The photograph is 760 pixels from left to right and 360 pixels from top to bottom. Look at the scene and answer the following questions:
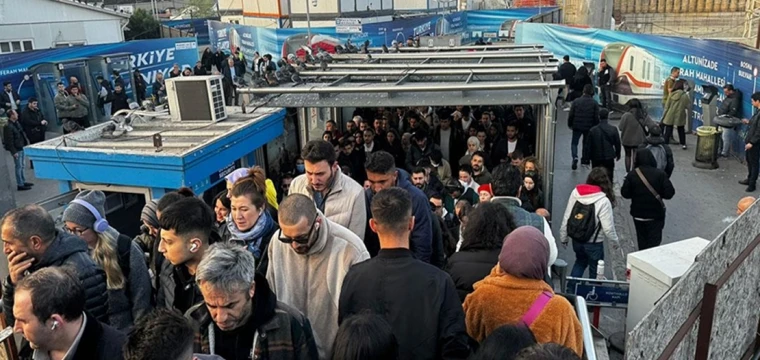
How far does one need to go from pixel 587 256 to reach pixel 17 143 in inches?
404

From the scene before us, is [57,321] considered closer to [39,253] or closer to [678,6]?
[39,253]

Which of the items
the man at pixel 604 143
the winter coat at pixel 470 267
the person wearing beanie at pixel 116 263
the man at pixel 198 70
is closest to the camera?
the winter coat at pixel 470 267

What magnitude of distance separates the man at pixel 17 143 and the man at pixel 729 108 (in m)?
13.0

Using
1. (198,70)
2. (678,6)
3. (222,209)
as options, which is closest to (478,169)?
(222,209)

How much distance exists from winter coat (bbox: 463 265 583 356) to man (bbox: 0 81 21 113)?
44.2 ft

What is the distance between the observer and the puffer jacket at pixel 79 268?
3438 mm

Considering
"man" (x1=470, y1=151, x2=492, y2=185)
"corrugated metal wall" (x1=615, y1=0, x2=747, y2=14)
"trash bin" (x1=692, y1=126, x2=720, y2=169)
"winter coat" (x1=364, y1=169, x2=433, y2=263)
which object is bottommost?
"trash bin" (x1=692, y1=126, x2=720, y2=169)

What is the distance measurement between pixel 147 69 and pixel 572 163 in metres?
13.5

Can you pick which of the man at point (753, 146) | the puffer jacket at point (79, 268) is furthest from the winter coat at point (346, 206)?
the man at point (753, 146)

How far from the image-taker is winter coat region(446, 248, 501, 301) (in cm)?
351

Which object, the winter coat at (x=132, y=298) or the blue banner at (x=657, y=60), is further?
the blue banner at (x=657, y=60)

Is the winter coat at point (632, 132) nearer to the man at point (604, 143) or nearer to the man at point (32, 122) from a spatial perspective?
the man at point (604, 143)

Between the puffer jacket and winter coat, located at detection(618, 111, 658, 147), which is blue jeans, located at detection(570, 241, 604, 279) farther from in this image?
the puffer jacket

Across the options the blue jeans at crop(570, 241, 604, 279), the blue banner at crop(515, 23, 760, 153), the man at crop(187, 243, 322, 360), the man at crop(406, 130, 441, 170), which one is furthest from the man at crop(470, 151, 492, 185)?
the blue banner at crop(515, 23, 760, 153)
